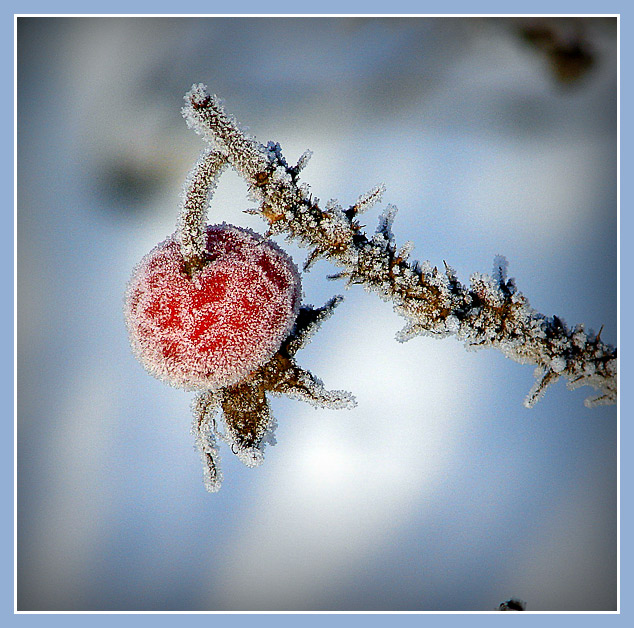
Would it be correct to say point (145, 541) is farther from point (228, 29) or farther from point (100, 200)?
point (228, 29)

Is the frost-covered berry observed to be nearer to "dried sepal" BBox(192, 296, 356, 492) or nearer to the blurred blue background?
"dried sepal" BBox(192, 296, 356, 492)

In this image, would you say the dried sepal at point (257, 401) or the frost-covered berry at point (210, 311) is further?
the dried sepal at point (257, 401)

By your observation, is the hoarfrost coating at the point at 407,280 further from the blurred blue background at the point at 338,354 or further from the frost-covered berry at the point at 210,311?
the blurred blue background at the point at 338,354

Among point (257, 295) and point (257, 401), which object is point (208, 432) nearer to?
point (257, 401)

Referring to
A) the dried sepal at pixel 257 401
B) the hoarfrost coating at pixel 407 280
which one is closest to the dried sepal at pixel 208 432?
the dried sepal at pixel 257 401

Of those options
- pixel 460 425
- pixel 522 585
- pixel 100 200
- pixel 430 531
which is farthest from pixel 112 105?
pixel 522 585

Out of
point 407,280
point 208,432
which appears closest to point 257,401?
point 208,432

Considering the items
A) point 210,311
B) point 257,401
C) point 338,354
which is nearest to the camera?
point 210,311
